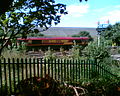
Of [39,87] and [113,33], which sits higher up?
[113,33]

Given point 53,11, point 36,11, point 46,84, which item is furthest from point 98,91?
point 36,11

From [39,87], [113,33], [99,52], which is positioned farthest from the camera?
[113,33]

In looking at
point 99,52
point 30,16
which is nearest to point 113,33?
point 99,52

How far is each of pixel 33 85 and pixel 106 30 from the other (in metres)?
39.3

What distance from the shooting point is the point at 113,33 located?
3859 cm

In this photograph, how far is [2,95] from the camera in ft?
18.6

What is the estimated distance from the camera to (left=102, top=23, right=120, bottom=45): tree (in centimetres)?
3769

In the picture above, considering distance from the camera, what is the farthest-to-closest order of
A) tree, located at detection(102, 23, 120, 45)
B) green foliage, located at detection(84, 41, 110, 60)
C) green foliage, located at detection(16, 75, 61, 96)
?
tree, located at detection(102, 23, 120, 45)
green foliage, located at detection(84, 41, 110, 60)
green foliage, located at detection(16, 75, 61, 96)

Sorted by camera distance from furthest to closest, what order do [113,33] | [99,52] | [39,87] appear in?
[113,33]
[99,52]
[39,87]

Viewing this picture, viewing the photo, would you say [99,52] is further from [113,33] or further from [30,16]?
[113,33]

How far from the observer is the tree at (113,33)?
37688mm

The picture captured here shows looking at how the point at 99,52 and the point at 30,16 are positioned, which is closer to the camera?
the point at 30,16

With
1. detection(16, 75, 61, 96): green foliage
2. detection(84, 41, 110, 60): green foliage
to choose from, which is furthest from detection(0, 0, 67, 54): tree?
detection(84, 41, 110, 60): green foliage

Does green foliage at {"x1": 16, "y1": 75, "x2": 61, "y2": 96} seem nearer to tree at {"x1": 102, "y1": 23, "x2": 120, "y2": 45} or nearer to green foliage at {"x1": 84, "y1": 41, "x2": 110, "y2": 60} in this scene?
green foliage at {"x1": 84, "y1": 41, "x2": 110, "y2": 60}
